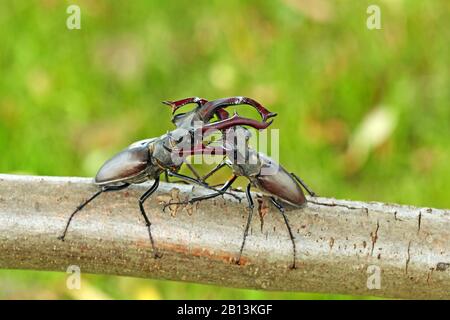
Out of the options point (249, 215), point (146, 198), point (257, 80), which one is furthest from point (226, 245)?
point (257, 80)

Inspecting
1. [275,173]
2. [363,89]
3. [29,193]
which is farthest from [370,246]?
[363,89]

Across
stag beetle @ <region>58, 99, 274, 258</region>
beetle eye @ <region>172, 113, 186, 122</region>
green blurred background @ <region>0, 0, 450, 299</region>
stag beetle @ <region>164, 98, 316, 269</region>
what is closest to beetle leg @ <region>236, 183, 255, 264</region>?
stag beetle @ <region>164, 98, 316, 269</region>

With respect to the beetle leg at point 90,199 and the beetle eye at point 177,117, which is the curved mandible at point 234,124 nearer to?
the beetle eye at point 177,117

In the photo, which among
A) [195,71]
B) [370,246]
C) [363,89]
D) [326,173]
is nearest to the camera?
[370,246]

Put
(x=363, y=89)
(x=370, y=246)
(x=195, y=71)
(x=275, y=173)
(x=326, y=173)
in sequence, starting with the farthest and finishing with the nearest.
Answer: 1. (x=195, y=71)
2. (x=363, y=89)
3. (x=326, y=173)
4. (x=275, y=173)
5. (x=370, y=246)

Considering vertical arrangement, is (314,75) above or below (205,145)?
above

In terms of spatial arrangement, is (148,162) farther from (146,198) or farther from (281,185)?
(281,185)

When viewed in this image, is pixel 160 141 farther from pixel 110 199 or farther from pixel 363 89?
pixel 363 89
